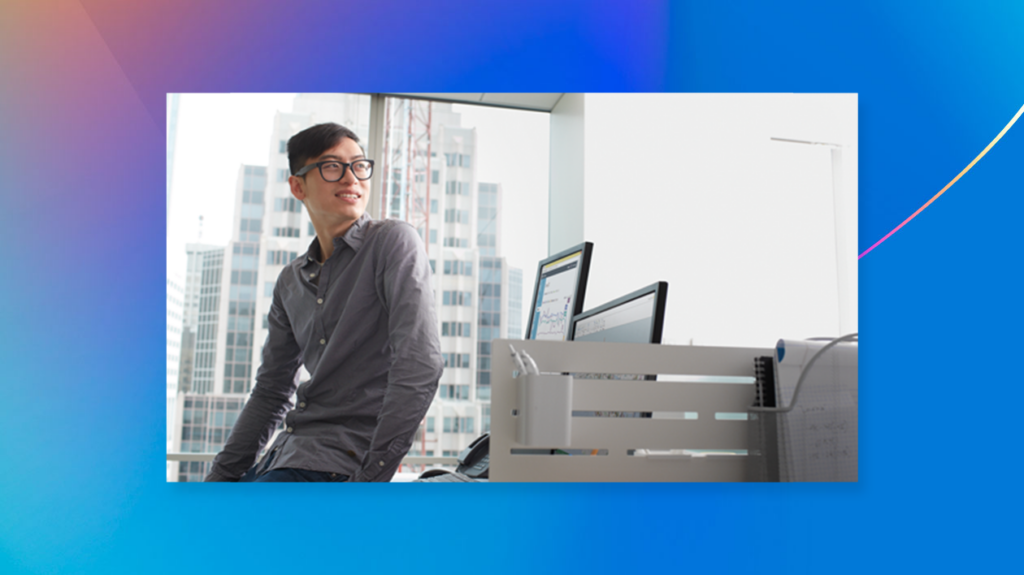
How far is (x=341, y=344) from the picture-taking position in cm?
129

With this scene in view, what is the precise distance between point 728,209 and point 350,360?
1.11 meters

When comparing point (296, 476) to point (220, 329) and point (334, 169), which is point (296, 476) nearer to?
point (334, 169)

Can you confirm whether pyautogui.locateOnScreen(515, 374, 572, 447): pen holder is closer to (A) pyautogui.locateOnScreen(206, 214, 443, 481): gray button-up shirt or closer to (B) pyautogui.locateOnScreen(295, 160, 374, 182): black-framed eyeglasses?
(A) pyautogui.locateOnScreen(206, 214, 443, 481): gray button-up shirt

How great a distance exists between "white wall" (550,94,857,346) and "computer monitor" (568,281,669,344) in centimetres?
22

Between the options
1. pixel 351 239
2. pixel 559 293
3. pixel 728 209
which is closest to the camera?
pixel 351 239

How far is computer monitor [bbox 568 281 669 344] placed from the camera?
1.21 metres

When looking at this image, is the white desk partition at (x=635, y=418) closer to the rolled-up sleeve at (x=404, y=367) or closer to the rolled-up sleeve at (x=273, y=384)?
the rolled-up sleeve at (x=404, y=367)

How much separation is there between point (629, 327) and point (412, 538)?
541 mm

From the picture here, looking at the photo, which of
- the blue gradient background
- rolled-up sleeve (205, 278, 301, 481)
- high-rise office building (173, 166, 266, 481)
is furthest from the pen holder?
high-rise office building (173, 166, 266, 481)

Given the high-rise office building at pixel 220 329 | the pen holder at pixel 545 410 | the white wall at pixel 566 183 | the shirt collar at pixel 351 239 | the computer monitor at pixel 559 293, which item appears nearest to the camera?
the pen holder at pixel 545 410

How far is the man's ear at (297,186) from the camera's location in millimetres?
1401

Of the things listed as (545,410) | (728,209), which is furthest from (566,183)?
(545,410)

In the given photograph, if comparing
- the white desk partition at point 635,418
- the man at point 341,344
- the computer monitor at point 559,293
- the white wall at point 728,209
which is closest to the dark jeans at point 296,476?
the man at point 341,344

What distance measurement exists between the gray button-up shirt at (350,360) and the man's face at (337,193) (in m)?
0.03
